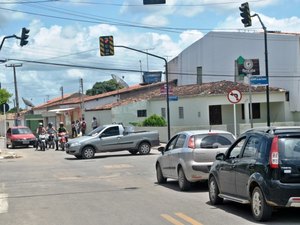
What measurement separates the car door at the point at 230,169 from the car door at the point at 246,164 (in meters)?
0.19

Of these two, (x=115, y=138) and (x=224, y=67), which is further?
(x=224, y=67)

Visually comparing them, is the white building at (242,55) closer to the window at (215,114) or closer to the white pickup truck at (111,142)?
the window at (215,114)

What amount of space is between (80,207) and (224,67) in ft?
131

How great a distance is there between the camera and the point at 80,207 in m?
11.7

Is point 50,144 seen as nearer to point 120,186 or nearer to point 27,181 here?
point 27,181

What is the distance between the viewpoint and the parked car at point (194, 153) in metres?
13.6

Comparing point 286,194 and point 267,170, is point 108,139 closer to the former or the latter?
point 267,170

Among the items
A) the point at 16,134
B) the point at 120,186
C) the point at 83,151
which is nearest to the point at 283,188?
the point at 120,186

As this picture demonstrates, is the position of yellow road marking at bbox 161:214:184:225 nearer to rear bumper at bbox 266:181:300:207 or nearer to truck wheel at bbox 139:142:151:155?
rear bumper at bbox 266:181:300:207

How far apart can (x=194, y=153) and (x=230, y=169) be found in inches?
127

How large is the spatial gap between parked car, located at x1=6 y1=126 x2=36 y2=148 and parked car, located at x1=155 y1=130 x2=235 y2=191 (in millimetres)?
27261

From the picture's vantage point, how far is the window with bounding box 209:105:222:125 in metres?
44.7

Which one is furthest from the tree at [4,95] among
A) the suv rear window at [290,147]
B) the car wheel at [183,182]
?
the suv rear window at [290,147]

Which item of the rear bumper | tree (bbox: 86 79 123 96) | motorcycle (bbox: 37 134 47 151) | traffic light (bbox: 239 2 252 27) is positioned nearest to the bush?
motorcycle (bbox: 37 134 47 151)
